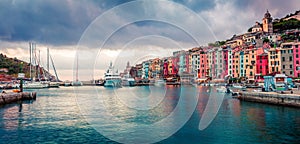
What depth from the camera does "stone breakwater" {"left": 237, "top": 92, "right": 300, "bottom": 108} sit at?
29297 millimetres

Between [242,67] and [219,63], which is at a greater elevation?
[219,63]

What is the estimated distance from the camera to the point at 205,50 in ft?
351

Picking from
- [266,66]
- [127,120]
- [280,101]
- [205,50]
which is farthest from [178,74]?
[127,120]

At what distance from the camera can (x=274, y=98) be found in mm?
32750

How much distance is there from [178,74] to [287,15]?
59.4 m

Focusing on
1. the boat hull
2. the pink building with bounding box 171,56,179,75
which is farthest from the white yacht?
the pink building with bounding box 171,56,179,75

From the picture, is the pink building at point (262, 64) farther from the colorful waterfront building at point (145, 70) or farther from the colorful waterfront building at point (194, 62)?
the colorful waterfront building at point (145, 70)

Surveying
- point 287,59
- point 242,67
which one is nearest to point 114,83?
point 242,67

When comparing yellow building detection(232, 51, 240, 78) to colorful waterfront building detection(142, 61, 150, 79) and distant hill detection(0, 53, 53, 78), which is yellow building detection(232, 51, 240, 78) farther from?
distant hill detection(0, 53, 53, 78)

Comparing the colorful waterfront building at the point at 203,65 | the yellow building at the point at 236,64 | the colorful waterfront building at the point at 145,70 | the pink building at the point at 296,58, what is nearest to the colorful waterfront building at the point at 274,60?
the pink building at the point at 296,58

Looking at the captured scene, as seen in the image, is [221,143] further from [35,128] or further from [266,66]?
[266,66]

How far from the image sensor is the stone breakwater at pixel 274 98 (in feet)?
96.1

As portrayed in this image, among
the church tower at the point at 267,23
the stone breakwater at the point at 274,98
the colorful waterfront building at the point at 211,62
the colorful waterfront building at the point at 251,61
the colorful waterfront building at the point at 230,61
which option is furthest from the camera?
the church tower at the point at 267,23

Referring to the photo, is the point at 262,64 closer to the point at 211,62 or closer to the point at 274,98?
the point at 211,62
